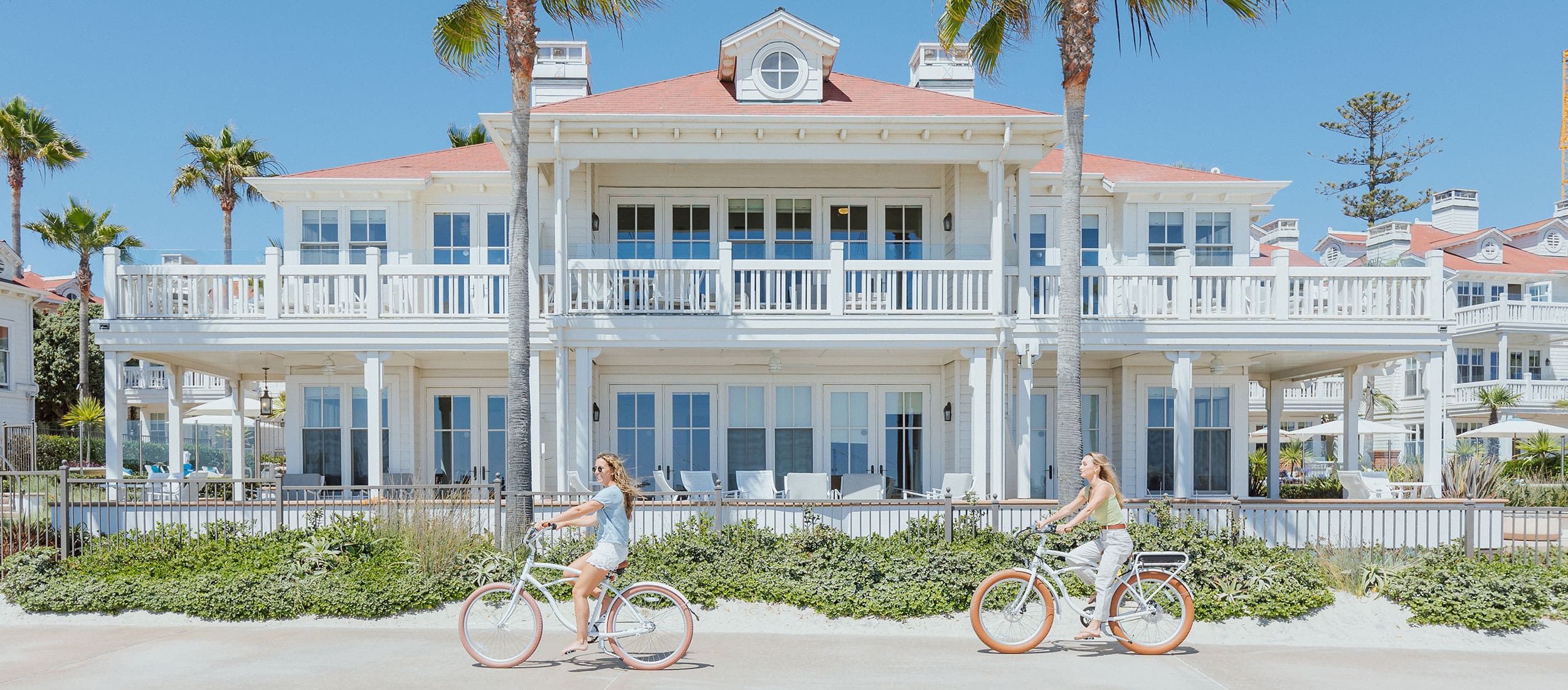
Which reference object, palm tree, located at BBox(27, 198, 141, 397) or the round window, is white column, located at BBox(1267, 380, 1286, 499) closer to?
the round window

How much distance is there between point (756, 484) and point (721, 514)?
3.88 meters

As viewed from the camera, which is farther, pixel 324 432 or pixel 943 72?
pixel 943 72

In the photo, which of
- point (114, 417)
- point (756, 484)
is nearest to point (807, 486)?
point (756, 484)

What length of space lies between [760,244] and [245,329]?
7.77 metres

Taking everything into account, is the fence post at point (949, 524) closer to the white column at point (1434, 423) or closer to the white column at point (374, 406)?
the white column at point (1434, 423)

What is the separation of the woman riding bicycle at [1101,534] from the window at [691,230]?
986 centimetres

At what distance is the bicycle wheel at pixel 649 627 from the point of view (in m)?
8.16

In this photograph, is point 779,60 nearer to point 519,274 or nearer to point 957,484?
point 519,274

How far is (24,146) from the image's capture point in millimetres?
36094

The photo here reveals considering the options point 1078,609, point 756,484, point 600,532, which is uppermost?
point 600,532

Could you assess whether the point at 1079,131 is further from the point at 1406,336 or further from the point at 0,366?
the point at 0,366

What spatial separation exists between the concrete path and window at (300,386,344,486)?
8.06 meters

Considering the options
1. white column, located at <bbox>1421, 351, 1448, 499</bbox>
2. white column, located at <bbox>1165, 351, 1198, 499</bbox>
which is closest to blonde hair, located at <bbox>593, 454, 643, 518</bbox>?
white column, located at <bbox>1165, 351, 1198, 499</bbox>

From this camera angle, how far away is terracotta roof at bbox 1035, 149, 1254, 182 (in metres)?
18.1
